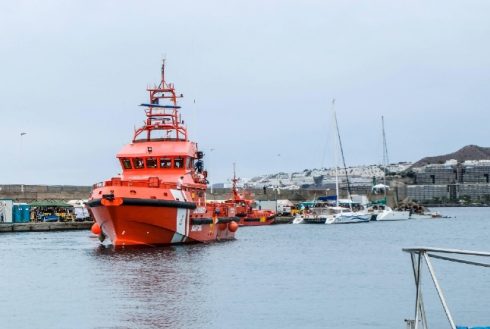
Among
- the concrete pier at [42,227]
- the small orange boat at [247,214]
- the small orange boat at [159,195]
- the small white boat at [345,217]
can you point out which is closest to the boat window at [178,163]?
the small orange boat at [159,195]

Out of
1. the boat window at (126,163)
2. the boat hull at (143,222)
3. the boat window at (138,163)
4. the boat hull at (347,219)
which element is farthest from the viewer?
the boat hull at (347,219)

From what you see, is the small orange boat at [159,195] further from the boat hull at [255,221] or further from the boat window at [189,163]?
the boat hull at [255,221]

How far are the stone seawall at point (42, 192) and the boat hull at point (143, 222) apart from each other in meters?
58.9

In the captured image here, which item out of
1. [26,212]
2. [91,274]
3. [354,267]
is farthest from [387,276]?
[26,212]

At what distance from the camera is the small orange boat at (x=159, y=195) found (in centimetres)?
5031

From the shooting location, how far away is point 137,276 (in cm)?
3806

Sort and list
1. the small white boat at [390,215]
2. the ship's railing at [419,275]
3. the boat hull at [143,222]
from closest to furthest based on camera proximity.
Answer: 1. the ship's railing at [419,275]
2. the boat hull at [143,222]
3. the small white boat at [390,215]

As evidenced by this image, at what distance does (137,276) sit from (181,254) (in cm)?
1099

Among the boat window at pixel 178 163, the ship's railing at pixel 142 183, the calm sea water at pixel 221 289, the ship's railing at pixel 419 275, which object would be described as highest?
the boat window at pixel 178 163

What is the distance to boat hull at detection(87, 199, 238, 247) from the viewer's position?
5016 centimetres

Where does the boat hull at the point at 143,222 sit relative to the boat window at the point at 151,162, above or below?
below

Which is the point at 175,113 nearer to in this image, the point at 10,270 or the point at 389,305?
the point at 10,270

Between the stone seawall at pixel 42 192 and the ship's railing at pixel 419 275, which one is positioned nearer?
the ship's railing at pixel 419 275

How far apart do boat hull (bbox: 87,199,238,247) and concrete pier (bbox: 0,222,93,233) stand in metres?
31.1
